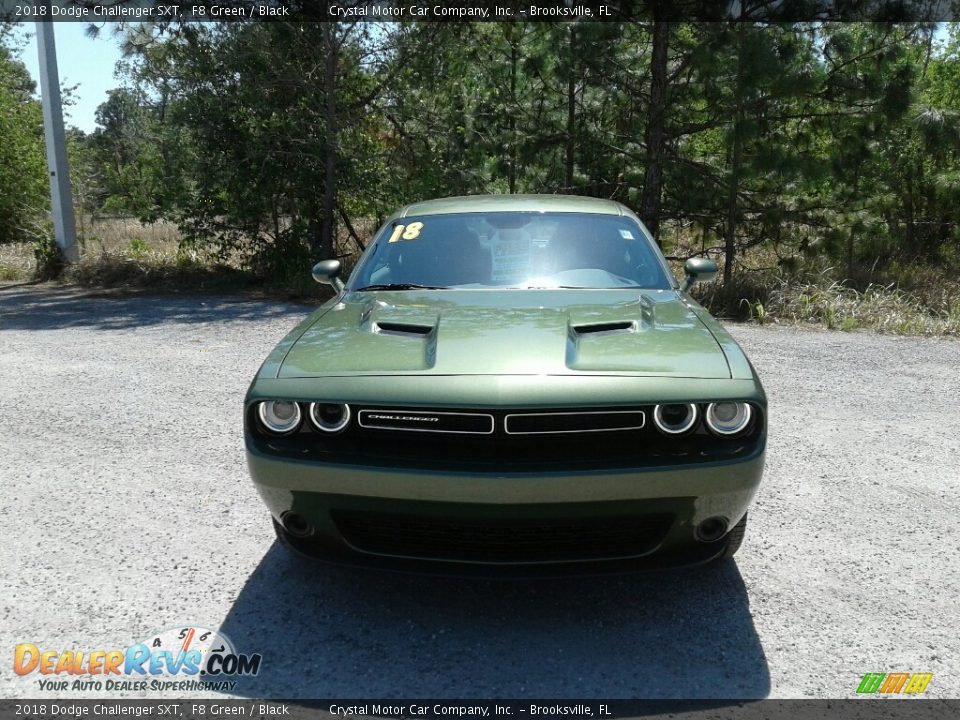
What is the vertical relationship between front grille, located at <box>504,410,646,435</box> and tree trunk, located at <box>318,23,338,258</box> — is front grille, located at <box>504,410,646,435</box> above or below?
below

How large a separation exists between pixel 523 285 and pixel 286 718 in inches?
86.3

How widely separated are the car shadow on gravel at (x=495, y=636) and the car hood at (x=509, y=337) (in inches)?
30.0

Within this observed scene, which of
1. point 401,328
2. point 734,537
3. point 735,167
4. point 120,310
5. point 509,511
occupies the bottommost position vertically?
point 120,310

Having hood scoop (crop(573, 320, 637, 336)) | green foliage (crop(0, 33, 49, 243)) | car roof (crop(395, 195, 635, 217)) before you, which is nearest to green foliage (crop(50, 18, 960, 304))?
green foliage (crop(0, 33, 49, 243))

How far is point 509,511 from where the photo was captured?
2590 mm

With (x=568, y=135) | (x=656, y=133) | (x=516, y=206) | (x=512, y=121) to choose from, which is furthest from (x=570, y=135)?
(x=516, y=206)

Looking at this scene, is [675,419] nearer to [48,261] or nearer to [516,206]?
[516,206]

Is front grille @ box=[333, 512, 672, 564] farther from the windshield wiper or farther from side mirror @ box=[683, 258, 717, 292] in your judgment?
side mirror @ box=[683, 258, 717, 292]

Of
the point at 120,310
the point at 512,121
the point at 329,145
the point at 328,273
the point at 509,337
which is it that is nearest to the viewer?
the point at 509,337

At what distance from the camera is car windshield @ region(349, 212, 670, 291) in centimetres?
398

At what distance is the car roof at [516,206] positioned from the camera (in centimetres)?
447

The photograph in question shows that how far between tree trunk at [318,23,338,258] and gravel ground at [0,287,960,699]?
8.14m

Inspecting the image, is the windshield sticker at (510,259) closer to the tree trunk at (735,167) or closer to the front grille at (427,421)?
the front grille at (427,421)

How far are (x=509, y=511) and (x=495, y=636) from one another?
56 centimetres
